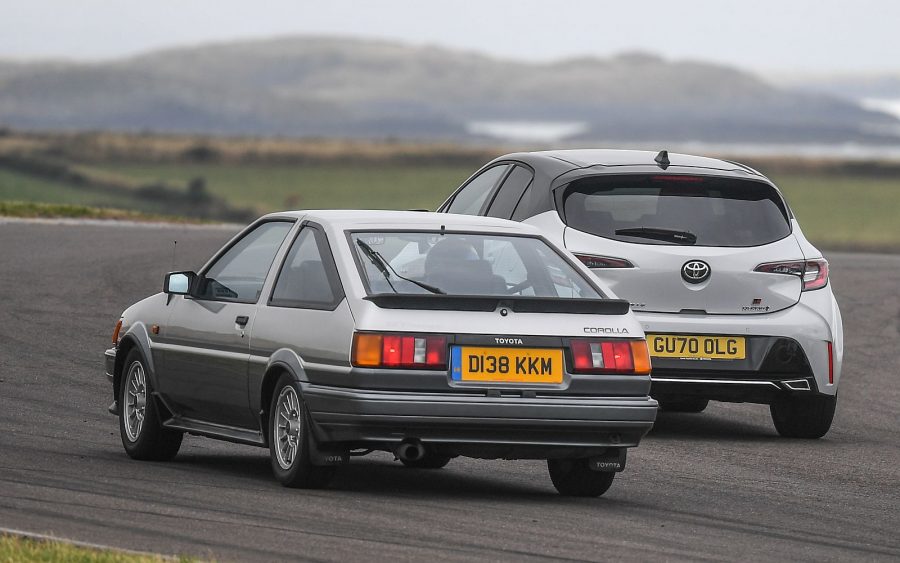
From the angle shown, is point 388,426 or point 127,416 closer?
point 388,426

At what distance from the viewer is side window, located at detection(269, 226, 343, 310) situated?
8930 millimetres

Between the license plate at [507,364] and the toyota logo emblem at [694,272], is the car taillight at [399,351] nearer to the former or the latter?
the license plate at [507,364]

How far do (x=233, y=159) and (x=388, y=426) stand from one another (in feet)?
360

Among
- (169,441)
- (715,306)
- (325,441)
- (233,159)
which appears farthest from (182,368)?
(233,159)

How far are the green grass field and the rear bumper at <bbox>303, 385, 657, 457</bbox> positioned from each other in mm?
41545

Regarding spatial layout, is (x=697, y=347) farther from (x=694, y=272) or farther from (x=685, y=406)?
(x=685, y=406)

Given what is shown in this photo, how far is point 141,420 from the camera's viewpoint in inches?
410

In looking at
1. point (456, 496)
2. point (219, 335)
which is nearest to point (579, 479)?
point (456, 496)

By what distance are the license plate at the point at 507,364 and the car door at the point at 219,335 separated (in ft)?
4.49

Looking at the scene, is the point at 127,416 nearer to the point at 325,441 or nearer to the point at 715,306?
the point at 325,441

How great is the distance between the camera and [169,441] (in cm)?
1030

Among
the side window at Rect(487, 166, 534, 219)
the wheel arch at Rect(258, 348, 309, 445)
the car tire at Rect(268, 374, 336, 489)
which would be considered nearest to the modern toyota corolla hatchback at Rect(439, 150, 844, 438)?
the side window at Rect(487, 166, 534, 219)

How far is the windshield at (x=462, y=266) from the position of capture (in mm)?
8969

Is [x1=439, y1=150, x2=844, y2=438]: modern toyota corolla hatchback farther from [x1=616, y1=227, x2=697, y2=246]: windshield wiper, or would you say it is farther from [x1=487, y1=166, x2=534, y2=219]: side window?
[x1=487, y1=166, x2=534, y2=219]: side window
